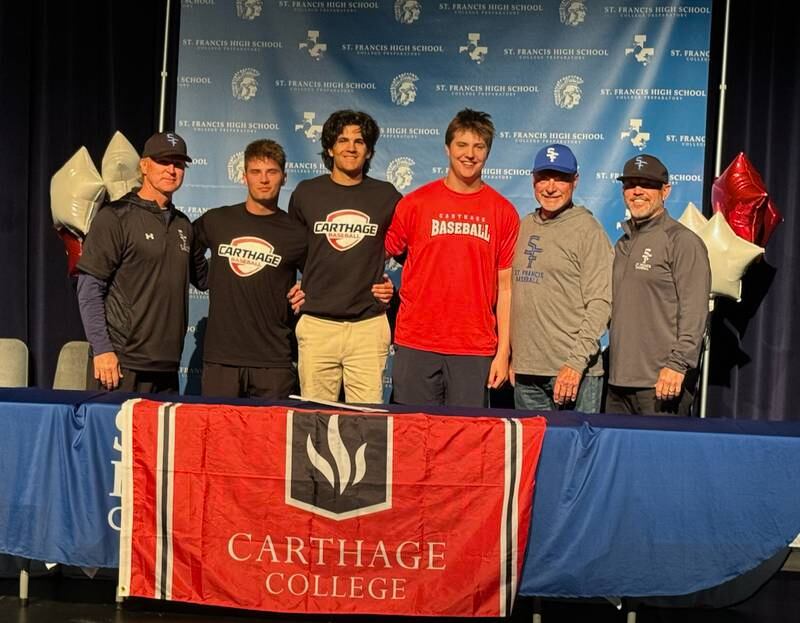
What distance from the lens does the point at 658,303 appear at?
368 centimetres

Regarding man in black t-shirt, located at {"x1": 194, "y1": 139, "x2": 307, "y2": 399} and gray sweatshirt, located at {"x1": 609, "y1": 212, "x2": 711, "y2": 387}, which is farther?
man in black t-shirt, located at {"x1": 194, "y1": 139, "x2": 307, "y2": 399}

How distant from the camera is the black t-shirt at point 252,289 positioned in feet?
12.6

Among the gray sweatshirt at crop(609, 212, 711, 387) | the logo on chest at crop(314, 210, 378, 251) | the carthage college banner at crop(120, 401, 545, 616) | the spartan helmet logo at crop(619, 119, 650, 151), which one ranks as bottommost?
the carthage college banner at crop(120, 401, 545, 616)

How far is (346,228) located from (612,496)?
1.49 meters

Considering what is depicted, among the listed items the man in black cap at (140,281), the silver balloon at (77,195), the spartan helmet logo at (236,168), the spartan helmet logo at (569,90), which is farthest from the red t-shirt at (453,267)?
the silver balloon at (77,195)

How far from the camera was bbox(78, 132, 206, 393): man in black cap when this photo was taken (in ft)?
12.2

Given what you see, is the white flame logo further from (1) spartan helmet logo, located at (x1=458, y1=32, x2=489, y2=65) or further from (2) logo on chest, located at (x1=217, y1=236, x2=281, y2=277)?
(1) spartan helmet logo, located at (x1=458, y1=32, x2=489, y2=65)

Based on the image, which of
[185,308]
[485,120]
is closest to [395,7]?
[485,120]

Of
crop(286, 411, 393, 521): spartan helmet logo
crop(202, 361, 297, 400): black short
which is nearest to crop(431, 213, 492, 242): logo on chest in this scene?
crop(202, 361, 297, 400): black short

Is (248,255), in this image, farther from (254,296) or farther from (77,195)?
(77,195)

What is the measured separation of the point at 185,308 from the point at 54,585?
115cm

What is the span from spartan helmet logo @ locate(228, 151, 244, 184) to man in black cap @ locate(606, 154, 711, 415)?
197 cm

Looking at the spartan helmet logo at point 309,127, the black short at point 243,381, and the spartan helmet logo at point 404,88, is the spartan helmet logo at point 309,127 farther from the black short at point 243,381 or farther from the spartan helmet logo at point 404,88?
the black short at point 243,381

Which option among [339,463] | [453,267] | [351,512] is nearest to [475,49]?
[453,267]
